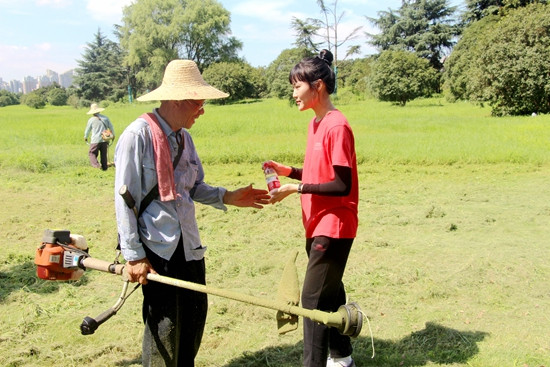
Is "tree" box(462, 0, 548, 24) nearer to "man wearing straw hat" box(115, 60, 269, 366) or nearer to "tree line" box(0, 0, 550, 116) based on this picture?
"tree line" box(0, 0, 550, 116)

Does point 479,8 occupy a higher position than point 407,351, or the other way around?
point 479,8

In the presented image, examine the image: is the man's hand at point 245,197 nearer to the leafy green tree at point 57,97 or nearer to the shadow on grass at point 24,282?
the shadow on grass at point 24,282

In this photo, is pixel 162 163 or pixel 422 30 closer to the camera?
pixel 162 163

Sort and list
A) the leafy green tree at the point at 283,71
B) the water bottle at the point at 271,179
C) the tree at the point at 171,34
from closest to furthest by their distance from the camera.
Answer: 1. the water bottle at the point at 271,179
2. the leafy green tree at the point at 283,71
3. the tree at the point at 171,34

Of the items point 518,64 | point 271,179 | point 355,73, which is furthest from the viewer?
point 355,73

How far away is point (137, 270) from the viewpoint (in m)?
2.29

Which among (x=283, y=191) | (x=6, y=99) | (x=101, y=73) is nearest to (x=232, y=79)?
(x=101, y=73)

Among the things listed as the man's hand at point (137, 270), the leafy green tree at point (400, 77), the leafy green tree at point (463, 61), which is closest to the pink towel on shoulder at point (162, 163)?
the man's hand at point (137, 270)

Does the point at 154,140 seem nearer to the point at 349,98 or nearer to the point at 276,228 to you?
the point at 276,228

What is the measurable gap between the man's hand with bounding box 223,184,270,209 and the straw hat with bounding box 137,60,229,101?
63 cm

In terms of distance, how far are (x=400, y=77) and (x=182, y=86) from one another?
80.6ft

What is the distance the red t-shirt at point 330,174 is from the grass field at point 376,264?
3.44 ft

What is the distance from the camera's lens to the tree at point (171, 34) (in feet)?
153

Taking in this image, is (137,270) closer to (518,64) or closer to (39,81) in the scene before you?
(518,64)
